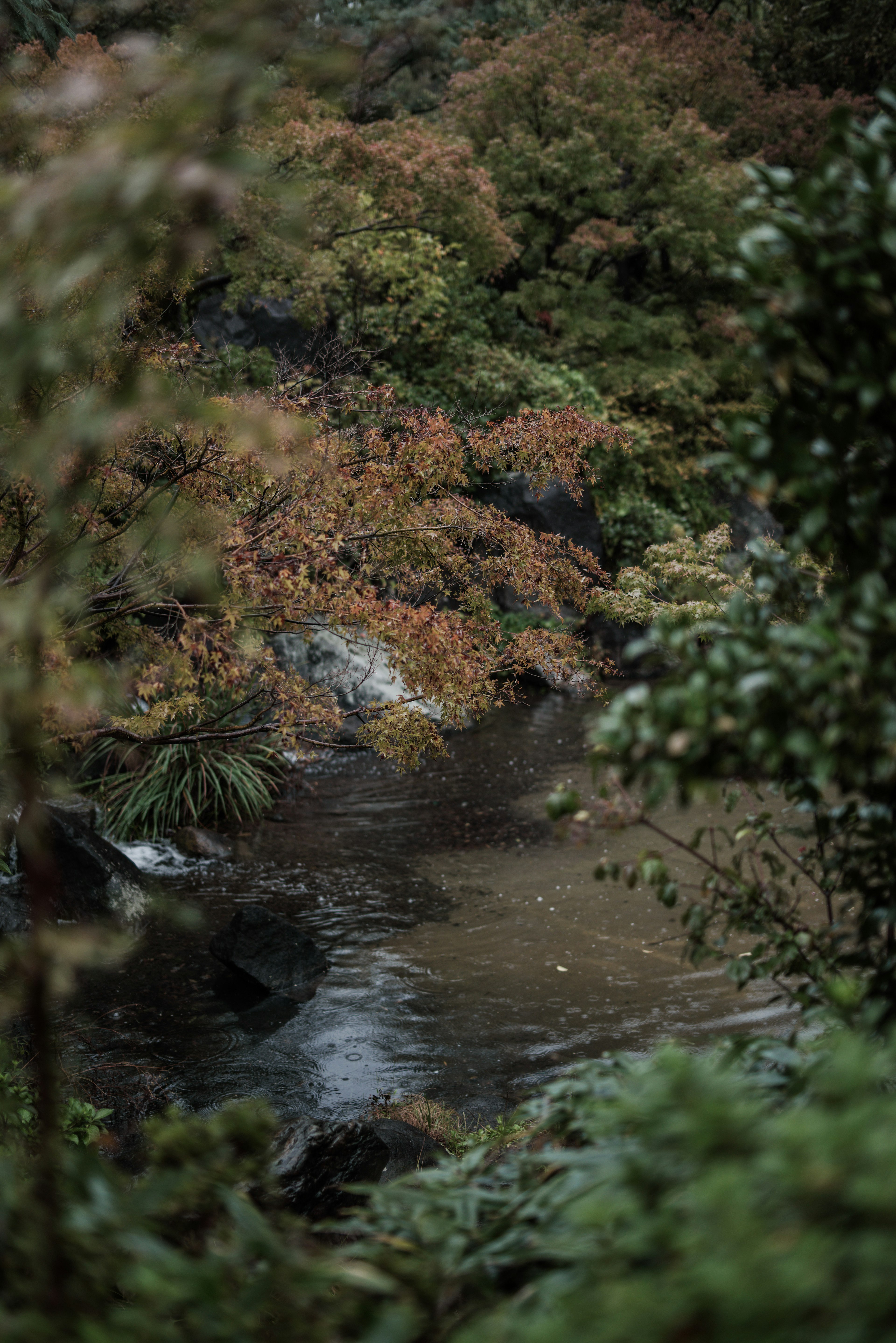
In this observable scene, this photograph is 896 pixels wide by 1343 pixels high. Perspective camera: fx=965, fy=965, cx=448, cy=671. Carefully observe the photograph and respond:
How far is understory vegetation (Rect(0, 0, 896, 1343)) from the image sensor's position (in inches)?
45.4

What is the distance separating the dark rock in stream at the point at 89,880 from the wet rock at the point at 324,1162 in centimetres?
386

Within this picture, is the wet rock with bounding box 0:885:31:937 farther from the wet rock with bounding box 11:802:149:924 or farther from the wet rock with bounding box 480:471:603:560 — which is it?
the wet rock with bounding box 480:471:603:560

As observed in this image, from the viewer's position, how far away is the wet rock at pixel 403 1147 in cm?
438

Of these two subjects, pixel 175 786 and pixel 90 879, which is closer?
pixel 90 879

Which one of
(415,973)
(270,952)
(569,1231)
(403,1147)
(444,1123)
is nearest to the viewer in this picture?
(569,1231)

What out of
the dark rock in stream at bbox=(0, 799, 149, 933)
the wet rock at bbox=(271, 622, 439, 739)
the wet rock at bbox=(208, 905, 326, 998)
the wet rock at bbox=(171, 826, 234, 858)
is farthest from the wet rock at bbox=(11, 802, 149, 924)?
the wet rock at bbox=(271, 622, 439, 739)

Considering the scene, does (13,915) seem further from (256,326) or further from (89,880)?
(256,326)

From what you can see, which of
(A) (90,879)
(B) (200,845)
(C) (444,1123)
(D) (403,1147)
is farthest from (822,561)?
(B) (200,845)

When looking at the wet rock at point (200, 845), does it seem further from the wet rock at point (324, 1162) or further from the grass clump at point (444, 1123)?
the wet rock at point (324, 1162)

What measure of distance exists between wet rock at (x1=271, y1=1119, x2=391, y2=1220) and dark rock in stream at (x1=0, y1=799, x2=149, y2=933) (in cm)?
386

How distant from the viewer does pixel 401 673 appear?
5.10 meters

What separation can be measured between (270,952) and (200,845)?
2.67 m

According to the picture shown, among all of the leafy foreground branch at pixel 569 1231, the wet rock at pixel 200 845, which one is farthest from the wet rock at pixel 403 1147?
the wet rock at pixel 200 845

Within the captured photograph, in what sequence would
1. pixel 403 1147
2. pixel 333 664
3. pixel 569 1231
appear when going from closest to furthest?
1. pixel 569 1231
2. pixel 403 1147
3. pixel 333 664
